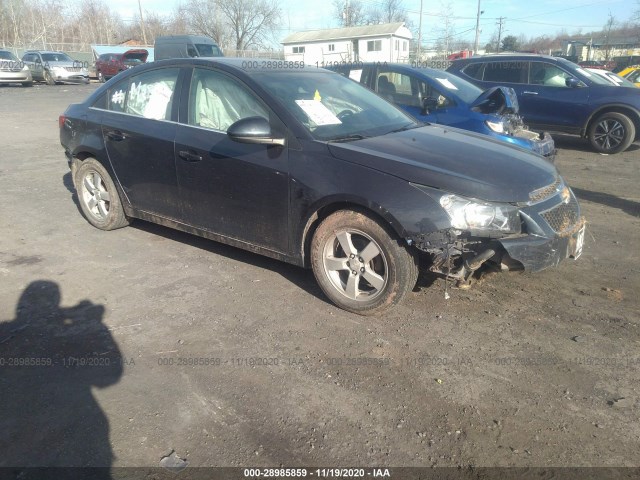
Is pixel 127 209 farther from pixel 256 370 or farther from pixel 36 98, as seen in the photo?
pixel 36 98

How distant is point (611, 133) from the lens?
377 inches

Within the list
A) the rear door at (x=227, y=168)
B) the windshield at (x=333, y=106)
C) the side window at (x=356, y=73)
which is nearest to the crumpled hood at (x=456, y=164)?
the windshield at (x=333, y=106)

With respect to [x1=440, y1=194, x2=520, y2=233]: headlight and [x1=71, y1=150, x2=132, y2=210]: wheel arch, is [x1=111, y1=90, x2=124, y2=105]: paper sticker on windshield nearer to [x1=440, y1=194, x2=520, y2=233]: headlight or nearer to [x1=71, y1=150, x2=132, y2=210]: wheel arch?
[x1=71, y1=150, x2=132, y2=210]: wheel arch

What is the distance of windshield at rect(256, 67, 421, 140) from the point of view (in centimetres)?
380

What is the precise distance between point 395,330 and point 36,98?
21397 millimetres

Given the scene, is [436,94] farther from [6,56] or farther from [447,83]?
[6,56]

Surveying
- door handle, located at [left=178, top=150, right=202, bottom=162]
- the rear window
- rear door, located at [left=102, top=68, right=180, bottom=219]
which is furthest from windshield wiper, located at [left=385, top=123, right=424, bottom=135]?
the rear window

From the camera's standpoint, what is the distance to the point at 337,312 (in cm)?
369

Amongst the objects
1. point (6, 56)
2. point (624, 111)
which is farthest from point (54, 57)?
point (624, 111)

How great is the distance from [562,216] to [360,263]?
1.43m

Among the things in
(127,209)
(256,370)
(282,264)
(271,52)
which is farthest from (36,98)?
(271,52)

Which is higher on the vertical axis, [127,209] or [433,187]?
[433,187]

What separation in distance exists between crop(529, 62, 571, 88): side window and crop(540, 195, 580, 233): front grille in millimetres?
7349

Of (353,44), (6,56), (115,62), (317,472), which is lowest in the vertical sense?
(317,472)
